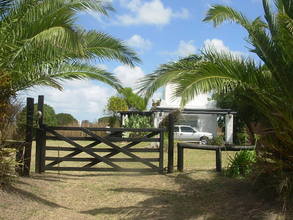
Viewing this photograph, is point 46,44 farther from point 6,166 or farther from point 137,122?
point 137,122

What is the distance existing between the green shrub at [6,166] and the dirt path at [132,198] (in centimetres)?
21

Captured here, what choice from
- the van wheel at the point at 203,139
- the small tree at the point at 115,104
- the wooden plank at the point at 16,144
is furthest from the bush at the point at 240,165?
the small tree at the point at 115,104

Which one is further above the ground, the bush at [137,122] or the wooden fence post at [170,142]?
the bush at [137,122]

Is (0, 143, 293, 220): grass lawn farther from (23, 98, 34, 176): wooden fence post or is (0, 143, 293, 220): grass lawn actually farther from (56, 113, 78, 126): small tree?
(56, 113, 78, 126): small tree

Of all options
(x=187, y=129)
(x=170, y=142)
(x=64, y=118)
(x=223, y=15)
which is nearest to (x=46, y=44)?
(x=223, y=15)

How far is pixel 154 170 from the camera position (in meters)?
11.7

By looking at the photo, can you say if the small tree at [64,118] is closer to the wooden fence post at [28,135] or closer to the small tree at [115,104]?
the small tree at [115,104]

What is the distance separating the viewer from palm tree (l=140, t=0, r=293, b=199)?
6682 mm

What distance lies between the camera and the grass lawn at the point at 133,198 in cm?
715

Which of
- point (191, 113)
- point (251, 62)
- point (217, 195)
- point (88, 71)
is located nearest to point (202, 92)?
point (251, 62)

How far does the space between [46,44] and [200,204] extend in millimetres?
4337

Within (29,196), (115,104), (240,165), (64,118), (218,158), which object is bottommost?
(29,196)

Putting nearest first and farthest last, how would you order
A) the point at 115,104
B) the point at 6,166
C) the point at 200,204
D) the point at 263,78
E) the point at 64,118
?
the point at 263,78 → the point at 6,166 → the point at 200,204 → the point at 64,118 → the point at 115,104

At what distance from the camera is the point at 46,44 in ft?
24.2
